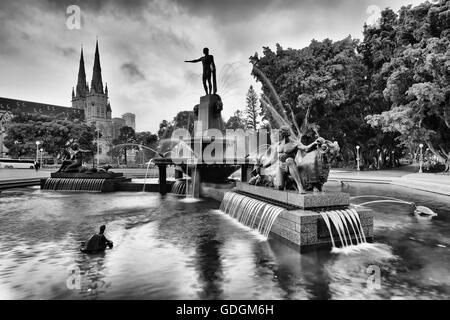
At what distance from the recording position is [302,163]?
27.4 feet

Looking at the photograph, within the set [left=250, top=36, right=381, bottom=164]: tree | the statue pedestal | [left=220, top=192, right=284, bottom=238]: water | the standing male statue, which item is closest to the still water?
[left=220, top=192, right=284, bottom=238]: water

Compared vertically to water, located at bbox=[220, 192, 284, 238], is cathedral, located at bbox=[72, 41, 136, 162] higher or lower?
higher

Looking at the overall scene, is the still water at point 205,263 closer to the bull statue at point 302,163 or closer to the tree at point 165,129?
the bull statue at point 302,163

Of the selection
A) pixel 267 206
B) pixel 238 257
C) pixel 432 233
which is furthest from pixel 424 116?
pixel 238 257

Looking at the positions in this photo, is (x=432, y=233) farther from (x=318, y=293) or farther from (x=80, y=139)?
(x=80, y=139)

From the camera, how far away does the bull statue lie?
7949mm

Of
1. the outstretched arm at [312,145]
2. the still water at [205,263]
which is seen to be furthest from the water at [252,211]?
the outstretched arm at [312,145]

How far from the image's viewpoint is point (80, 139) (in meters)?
62.8

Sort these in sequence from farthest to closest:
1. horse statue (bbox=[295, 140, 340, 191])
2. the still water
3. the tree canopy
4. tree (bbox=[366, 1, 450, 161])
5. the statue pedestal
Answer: the tree canopy, tree (bbox=[366, 1, 450, 161]), the statue pedestal, horse statue (bbox=[295, 140, 340, 191]), the still water

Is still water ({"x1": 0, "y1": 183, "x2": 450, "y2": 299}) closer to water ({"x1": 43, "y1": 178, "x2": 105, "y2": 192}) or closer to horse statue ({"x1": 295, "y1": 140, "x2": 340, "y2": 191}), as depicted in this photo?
horse statue ({"x1": 295, "y1": 140, "x2": 340, "y2": 191})

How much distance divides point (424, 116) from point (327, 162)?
29215 mm

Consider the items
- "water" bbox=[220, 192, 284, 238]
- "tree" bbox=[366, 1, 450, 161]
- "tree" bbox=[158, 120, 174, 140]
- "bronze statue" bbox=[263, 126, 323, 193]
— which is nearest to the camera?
"water" bbox=[220, 192, 284, 238]

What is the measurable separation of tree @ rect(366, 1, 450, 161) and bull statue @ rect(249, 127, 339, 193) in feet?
80.1
